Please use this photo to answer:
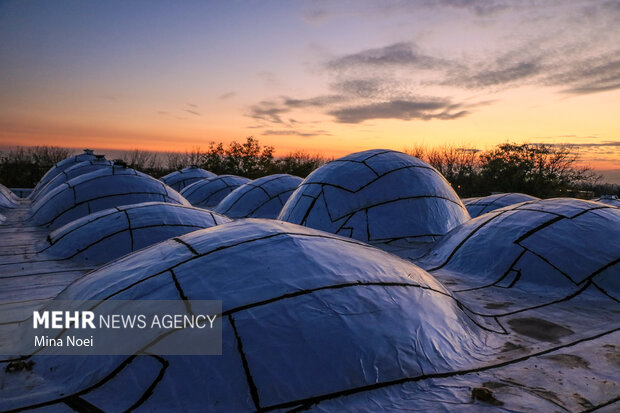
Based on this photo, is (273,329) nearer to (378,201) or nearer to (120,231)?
(120,231)

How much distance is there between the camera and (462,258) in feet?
13.5

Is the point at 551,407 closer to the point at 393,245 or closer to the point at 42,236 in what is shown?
the point at 393,245

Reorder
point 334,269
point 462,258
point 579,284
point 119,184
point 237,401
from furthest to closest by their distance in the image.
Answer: point 119,184
point 462,258
point 579,284
point 334,269
point 237,401

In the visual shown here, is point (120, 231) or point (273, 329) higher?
point (273, 329)

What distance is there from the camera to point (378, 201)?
18.3ft

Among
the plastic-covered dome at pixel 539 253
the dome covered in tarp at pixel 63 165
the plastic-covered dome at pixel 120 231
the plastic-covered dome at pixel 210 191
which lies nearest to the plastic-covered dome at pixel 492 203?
the plastic-covered dome at pixel 539 253

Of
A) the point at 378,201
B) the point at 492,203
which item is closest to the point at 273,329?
the point at 378,201

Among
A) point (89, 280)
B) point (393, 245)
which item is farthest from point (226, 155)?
point (89, 280)

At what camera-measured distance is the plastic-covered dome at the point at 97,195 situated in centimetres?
679

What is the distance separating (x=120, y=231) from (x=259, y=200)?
5.14 metres

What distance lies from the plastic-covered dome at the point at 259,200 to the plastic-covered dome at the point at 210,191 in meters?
→ 2.38

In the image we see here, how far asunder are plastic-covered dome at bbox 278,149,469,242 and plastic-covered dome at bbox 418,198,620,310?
1.01 m

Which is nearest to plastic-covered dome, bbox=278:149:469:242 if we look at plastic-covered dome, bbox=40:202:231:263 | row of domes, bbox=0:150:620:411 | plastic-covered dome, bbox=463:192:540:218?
row of domes, bbox=0:150:620:411

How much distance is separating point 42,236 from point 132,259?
455 centimetres
